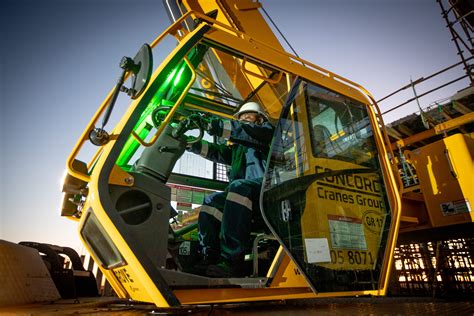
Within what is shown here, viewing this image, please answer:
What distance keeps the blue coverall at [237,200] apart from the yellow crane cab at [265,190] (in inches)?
7.5

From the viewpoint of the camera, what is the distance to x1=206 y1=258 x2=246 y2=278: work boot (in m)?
2.10

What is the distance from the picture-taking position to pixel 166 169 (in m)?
2.23

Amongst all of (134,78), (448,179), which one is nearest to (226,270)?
(134,78)

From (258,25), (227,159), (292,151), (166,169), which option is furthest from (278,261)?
(258,25)

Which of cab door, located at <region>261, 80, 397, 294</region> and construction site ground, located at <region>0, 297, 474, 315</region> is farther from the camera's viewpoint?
cab door, located at <region>261, 80, 397, 294</region>

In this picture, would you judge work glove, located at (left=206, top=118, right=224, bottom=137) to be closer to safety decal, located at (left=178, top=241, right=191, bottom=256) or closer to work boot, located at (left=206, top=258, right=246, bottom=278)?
work boot, located at (left=206, top=258, right=246, bottom=278)

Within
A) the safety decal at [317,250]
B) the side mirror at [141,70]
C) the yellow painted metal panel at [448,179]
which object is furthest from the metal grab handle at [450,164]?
the side mirror at [141,70]

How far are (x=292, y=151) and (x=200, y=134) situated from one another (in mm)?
787

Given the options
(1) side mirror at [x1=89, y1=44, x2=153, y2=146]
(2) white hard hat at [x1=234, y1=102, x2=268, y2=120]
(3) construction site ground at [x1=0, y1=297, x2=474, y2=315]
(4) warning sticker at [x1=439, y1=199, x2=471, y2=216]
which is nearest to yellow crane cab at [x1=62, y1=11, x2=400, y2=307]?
(1) side mirror at [x1=89, y1=44, x2=153, y2=146]

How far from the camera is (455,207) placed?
304 centimetres

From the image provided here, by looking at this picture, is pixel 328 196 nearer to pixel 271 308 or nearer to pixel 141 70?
pixel 271 308

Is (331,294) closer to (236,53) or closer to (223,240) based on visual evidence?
(223,240)

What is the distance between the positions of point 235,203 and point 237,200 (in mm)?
31

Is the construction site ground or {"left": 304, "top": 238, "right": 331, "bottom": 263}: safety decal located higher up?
{"left": 304, "top": 238, "right": 331, "bottom": 263}: safety decal
